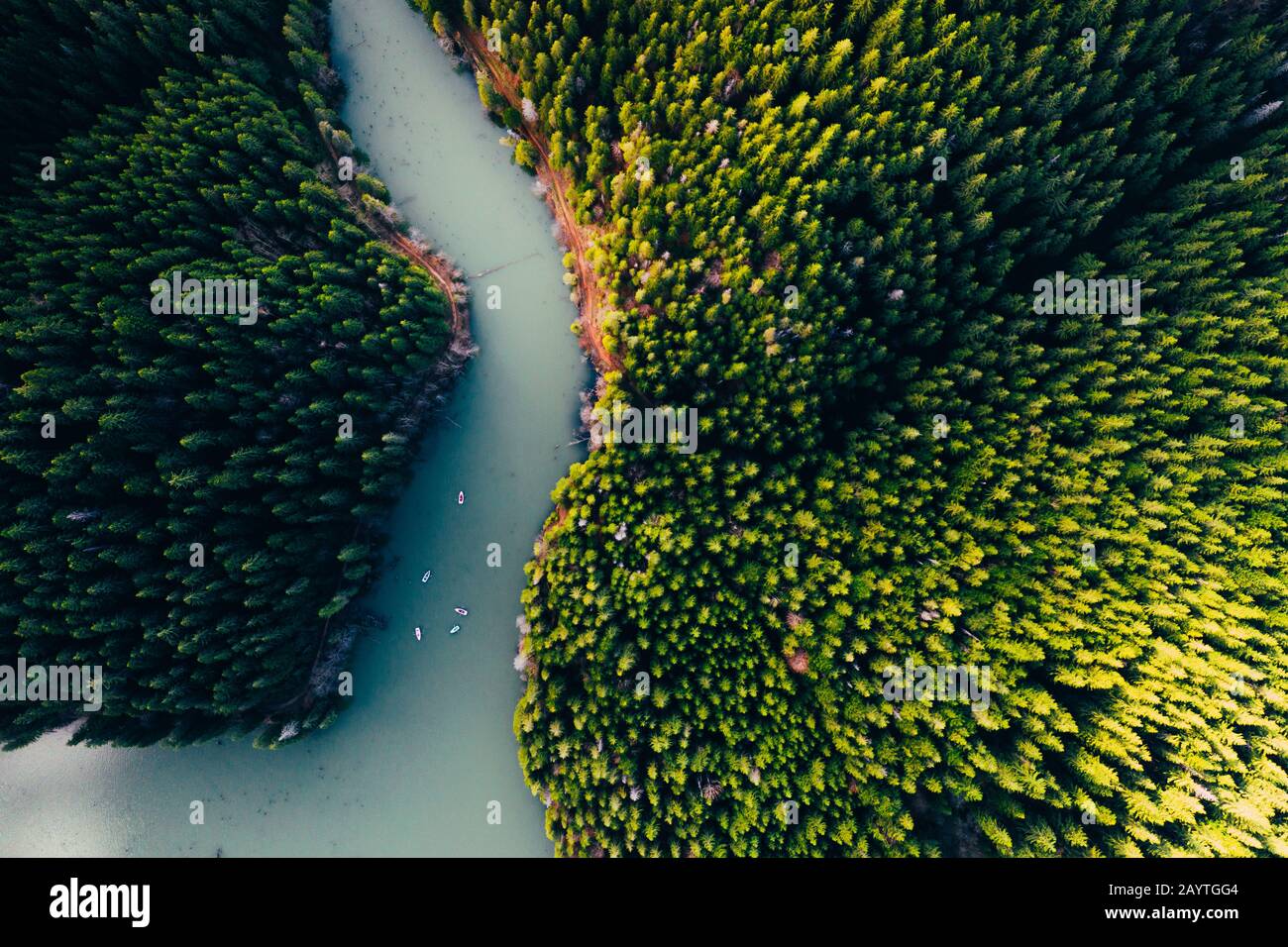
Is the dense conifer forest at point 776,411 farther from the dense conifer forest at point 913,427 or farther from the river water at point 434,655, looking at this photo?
the river water at point 434,655

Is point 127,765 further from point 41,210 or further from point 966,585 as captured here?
point 966,585

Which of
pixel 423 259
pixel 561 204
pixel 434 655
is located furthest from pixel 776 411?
pixel 434 655

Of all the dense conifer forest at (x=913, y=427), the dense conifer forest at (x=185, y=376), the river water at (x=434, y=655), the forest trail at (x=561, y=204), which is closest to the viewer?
the dense conifer forest at (x=913, y=427)

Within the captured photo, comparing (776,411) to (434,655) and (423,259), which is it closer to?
(423,259)

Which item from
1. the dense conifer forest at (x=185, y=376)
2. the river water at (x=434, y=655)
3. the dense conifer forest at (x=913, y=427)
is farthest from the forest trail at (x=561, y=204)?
the dense conifer forest at (x=185, y=376)

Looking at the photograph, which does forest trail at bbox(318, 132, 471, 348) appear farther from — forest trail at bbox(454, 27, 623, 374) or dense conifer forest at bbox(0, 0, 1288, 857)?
forest trail at bbox(454, 27, 623, 374)

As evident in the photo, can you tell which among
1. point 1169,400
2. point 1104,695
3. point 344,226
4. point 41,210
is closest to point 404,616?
point 344,226
